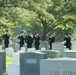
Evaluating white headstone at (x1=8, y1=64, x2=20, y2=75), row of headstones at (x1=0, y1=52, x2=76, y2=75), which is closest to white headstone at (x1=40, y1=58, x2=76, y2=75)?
row of headstones at (x1=0, y1=52, x2=76, y2=75)

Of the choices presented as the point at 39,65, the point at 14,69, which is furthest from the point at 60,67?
the point at 14,69

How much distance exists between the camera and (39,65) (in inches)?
420

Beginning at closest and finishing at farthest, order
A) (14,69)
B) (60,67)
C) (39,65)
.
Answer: (60,67)
(39,65)
(14,69)

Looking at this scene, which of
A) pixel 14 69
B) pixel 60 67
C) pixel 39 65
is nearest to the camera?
pixel 60 67

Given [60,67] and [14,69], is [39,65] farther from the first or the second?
[60,67]

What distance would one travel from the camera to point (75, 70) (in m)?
8.40

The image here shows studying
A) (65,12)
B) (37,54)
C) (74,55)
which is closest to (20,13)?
(65,12)

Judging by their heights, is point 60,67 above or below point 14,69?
above

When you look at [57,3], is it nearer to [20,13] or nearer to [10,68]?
[20,13]

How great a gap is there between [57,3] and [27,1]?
14303 mm

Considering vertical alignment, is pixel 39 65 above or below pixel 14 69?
above

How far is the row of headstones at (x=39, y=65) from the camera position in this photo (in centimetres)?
850

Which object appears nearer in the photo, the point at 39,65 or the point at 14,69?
the point at 39,65

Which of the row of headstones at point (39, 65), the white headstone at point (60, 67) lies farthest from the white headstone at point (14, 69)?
the white headstone at point (60, 67)
